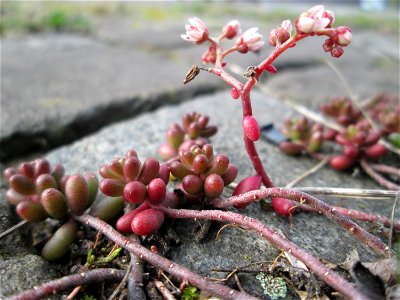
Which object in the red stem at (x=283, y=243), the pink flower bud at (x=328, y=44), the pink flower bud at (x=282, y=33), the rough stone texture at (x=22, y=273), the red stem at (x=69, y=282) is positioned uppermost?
the pink flower bud at (x=282, y=33)

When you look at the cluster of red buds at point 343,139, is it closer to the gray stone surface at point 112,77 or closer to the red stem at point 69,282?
the gray stone surface at point 112,77

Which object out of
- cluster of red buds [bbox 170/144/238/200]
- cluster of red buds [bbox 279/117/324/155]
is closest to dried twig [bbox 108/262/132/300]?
cluster of red buds [bbox 170/144/238/200]

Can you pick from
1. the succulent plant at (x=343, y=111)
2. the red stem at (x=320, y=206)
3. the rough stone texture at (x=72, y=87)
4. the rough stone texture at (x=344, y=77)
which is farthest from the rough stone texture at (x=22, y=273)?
the rough stone texture at (x=344, y=77)

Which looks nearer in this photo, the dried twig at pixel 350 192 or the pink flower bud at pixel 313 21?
the pink flower bud at pixel 313 21

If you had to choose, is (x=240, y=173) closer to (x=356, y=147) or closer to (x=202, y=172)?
(x=202, y=172)

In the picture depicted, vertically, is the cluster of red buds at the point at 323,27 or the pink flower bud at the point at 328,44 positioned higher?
the cluster of red buds at the point at 323,27

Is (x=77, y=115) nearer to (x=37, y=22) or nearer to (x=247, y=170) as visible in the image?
(x=247, y=170)

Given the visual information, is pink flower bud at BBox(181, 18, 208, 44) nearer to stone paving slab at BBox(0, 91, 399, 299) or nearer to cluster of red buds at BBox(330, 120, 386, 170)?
stone paving slab at BBox(0, 91, 399, 299)

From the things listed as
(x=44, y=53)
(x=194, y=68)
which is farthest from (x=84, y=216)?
(x=44, y=53)
